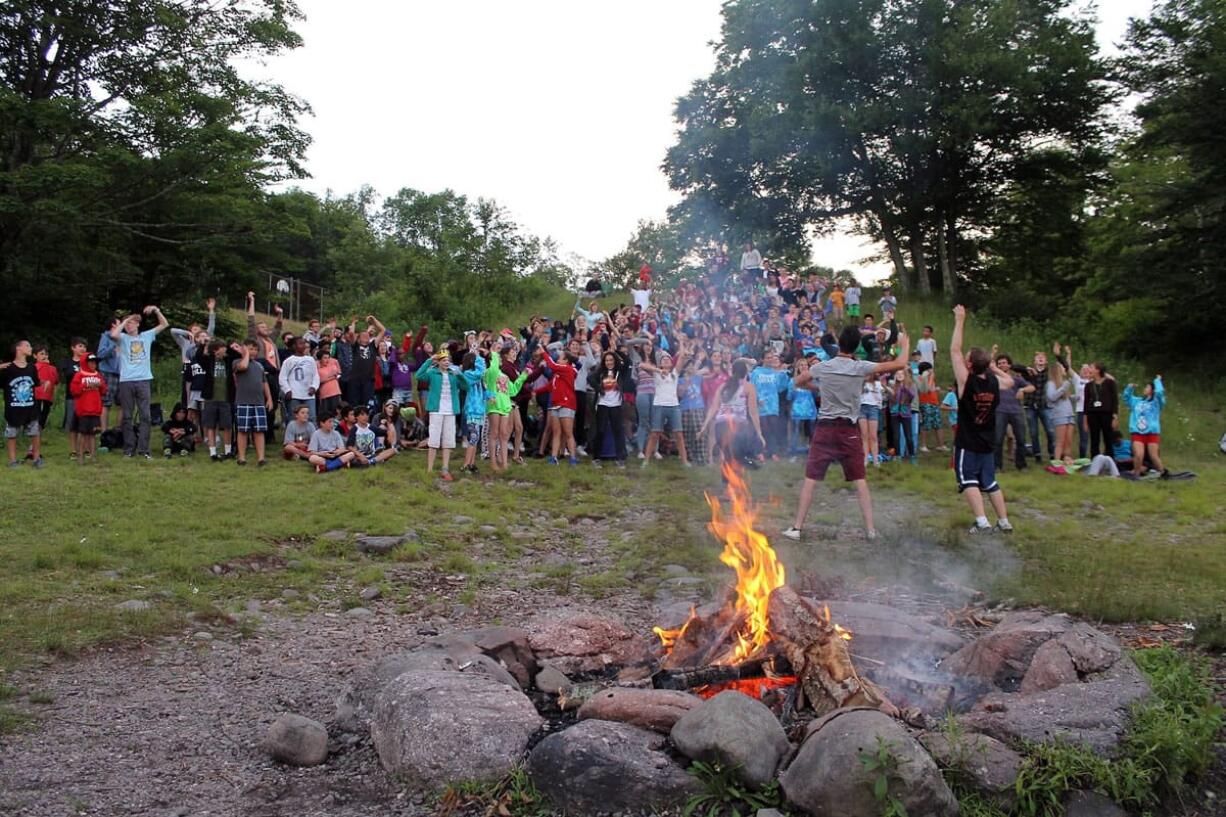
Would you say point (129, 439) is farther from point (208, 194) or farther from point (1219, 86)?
point (1219, 86)

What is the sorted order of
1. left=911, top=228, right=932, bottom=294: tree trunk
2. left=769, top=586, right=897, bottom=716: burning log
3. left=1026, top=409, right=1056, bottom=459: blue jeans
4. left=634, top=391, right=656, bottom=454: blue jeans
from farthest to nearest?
left=911, top=228, right=932, bottom=294: tree trunk < left=1026, top=409, right=1056, bottom=459: blue jeans < left=634, top=391, right=656, bottom=454: blue jeans < left=769, top=586, right=897, bottom=716: burning log

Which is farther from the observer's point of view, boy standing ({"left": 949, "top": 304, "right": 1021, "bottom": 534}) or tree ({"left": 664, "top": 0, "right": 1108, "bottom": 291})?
tree ({"left": 664, "top": 0, "right": 1108, "bottom": 291})

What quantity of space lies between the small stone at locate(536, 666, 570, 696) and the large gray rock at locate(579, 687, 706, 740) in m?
0.66

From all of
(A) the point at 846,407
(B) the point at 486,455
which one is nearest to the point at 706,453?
(B) the point at 486,455

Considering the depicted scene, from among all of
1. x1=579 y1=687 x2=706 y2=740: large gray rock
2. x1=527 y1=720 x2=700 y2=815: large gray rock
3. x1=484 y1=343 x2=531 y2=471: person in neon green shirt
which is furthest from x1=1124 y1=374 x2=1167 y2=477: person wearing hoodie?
x1=527 y1=720 x2=700 y2=815: large gray rock

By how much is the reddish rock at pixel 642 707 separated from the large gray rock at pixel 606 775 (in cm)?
25

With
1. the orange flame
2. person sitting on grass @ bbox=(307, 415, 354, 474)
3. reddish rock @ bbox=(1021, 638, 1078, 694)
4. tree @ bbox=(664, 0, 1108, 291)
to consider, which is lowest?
reddish rock @ bbox=(1021, 638, 1078, 694)

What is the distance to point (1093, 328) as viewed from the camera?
27812 mm

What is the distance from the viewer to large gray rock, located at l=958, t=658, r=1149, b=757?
442 centimetres

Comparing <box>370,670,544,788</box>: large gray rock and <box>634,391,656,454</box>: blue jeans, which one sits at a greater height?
<box>634,391,656,454</box>: blue jeans

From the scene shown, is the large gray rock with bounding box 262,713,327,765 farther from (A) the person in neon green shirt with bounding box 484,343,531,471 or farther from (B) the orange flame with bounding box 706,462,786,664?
(A) the person in neon green shirt with bounding box 484,343,531,471

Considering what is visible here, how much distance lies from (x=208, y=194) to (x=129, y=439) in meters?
11.0

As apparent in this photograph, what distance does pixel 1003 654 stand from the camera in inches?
219

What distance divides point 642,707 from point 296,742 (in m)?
1.83
